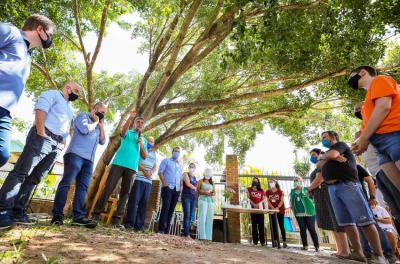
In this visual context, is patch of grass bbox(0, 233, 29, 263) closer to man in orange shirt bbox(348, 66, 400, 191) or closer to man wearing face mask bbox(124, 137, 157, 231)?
man wearing face mask bbox(124, 137, 157, 231)

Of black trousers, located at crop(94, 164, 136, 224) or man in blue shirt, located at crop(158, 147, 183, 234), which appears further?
man in blue shirt, located at crop(158, 147, 183, 234)

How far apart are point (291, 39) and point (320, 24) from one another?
92 cm

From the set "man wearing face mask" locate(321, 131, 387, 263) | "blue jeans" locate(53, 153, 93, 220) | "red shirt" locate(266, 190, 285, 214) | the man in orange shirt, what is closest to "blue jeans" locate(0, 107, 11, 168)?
"blue jeans" locate(53, 153, 93, 220)

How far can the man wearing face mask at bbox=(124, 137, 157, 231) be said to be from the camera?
522cm

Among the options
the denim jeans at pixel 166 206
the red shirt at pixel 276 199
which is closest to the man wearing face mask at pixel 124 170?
the denim jeans at pixel 166 206

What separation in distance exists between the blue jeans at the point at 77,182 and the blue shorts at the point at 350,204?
12.6 feet

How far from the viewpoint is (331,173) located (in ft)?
13.8

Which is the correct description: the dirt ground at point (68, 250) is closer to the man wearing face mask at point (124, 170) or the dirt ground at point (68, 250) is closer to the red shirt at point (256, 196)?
the man wearing face mask at point (124, 170)

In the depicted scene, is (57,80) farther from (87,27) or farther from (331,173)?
(331,173)

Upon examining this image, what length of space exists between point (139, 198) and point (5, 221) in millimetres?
2821

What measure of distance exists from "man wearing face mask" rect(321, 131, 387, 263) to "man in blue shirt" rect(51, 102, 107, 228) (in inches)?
147

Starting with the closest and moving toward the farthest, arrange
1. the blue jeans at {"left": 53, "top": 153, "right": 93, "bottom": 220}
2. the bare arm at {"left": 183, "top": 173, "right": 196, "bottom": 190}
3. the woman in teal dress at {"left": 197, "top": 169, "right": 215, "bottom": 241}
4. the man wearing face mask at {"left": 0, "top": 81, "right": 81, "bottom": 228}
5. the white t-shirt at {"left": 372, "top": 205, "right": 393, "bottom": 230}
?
1. the man wearing face mask at {"left": 0, "top": 81, "right": 81, "bottom": 228}
2. the blue jeans at {"left": 53, "top": 153, "right": 93, "bottom": 220}
3. the white t-shirt at {"left": 372, "top": 205, "right": 393, "bottom": 230}
4. the woman in teal dress at {"left": 197, "top": 169, "right": 215, "bottom": 241}
5. the bare arm at {"left": 183, "top": 173, "right": 196, "bottom": 190}

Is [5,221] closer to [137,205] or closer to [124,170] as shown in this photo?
[124,170]

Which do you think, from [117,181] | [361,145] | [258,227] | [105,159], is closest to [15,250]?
[117,181]
